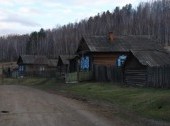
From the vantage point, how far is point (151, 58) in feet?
119

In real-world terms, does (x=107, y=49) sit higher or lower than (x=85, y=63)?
higher

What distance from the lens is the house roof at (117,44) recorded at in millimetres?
52594

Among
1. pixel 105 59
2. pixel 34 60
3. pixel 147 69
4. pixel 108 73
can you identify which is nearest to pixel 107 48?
pixel 105 59

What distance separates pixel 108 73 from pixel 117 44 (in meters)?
12.6

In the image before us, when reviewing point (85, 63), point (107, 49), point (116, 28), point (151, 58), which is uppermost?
point (116, 28)

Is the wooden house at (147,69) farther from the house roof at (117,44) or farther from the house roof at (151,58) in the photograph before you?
the house roof at (117,44)

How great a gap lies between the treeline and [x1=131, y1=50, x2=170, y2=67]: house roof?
88514mm

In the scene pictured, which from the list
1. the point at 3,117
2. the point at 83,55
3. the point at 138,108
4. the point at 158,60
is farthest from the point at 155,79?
the point at 83,55

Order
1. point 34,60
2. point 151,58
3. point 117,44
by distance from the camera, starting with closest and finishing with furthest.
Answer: point 151,58 → point 117,44 → point 34,60

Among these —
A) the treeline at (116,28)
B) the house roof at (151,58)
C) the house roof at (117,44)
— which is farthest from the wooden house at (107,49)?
the treeline at (116,28)

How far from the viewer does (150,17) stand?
491ft

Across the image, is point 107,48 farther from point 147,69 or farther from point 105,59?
point 147,69

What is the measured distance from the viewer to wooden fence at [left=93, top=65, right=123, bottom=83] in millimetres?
40000

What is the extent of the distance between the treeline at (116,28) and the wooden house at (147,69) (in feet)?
292
